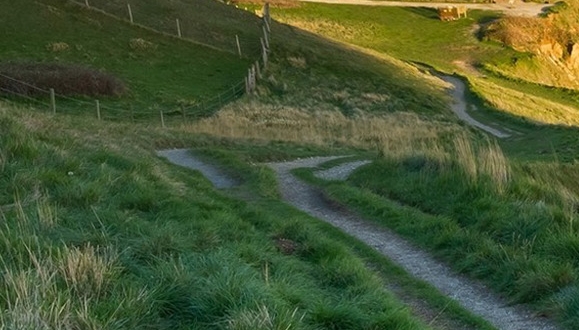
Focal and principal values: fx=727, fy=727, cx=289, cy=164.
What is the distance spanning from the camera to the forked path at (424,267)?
8258 millimetres

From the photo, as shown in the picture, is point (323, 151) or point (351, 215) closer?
point (351, 215)

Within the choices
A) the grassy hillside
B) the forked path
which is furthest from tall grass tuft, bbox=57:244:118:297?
the grassy hillside

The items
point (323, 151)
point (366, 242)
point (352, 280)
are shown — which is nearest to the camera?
point (352, 280)

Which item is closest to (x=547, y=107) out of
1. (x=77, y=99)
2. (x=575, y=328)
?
(x=77, y=99)

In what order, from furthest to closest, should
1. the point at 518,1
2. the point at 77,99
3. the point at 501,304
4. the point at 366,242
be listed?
the point at 518,1, the point at 77,99, the point at 366,242, the point at 501,304

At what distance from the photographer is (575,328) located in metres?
7.57

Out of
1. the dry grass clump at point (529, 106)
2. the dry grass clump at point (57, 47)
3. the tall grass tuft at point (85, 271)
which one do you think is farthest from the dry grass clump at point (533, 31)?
the tall grass tuft at point (85, 271)

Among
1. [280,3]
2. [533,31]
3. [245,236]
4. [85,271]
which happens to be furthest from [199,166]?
[533,31]

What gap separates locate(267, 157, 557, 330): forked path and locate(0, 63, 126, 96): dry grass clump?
21089 mm

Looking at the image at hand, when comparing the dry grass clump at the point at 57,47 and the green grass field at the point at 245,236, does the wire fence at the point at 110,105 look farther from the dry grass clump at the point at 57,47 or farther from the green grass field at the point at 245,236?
the dry grass clump at the point at 57,47

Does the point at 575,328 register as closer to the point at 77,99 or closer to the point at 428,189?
the point at 428,189

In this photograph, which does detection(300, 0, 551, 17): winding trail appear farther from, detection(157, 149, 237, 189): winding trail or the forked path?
→ the forked path

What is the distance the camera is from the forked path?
8.26 metres

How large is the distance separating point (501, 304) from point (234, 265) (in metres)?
3.66
